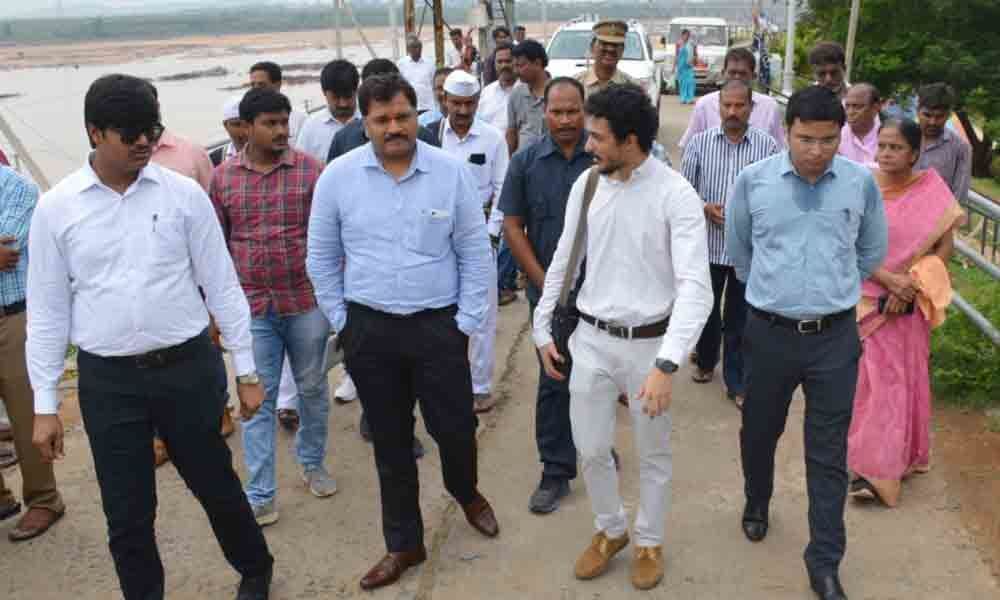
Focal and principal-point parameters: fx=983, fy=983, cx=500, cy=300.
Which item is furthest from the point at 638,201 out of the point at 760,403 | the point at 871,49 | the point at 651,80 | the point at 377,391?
the point at 871,49

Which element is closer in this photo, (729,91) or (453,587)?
(453,587)

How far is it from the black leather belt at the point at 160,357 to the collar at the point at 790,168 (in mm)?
2210

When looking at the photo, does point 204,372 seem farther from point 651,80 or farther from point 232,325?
point 651,80

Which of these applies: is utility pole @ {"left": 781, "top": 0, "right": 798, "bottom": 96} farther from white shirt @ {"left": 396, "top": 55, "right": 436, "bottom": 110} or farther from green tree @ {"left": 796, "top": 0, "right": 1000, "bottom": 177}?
white shirt @ {"left": 396, "top": 55, "right": 436, "bottom": 110}

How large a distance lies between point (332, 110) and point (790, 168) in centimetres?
317

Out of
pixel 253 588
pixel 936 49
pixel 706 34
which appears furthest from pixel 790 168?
Result: pixel 706 34

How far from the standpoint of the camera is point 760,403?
3.87 metres

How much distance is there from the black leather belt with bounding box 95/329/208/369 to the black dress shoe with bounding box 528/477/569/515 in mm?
1798

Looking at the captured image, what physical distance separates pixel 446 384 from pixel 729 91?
8.42 ft

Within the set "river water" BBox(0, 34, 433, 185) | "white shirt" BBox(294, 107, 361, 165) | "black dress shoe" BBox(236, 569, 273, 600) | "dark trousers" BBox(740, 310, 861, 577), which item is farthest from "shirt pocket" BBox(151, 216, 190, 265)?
"river water" BBox(0, 34, 433, 185)

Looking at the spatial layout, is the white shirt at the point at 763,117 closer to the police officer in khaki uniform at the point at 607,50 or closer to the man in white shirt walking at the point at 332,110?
the police officer in khaki uniform at the point at 607,50

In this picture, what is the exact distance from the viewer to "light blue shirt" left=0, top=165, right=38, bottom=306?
13.9 feet

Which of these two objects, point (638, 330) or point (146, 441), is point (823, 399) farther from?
point (146, 441)

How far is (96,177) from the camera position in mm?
3174
